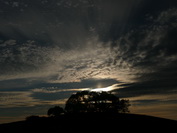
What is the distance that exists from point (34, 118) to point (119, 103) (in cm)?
3905

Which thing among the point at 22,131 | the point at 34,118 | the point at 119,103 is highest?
the point at 119,103

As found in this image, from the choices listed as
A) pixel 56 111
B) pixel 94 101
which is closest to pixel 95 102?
pixel 94 101

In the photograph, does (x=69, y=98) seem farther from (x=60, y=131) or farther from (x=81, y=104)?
(x=60, y=131)

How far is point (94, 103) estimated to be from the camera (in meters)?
67.1

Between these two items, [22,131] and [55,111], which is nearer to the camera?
[22,131]

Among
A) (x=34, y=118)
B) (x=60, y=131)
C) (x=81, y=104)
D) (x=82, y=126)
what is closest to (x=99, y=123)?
(x=82, y=126)

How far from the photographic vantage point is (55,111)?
226 ft

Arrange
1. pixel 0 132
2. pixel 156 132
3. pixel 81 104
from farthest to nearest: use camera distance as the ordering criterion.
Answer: pixel 81 104 < pixel 0 132 < pixel 156 132

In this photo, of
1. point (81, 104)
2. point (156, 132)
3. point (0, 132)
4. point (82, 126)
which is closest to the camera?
point (156, 132)

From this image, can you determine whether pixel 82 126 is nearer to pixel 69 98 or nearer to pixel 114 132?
pixel 114 132

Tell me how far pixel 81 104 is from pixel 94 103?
510 centimetres

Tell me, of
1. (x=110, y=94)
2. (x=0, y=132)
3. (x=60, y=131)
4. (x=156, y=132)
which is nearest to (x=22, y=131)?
(x=0, y=132)

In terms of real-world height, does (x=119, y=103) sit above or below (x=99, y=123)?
above

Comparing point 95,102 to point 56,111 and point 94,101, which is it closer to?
point 94,101
